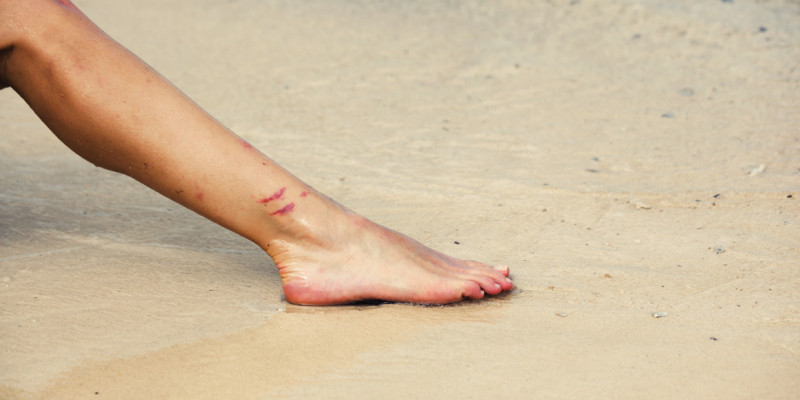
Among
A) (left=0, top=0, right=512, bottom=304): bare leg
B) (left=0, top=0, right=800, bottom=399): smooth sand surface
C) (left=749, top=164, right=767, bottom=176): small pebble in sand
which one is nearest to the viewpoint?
(left=0, top=0, right=800, bottom=399): smooth sand surface

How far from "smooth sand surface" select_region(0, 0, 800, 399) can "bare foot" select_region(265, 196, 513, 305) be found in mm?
47

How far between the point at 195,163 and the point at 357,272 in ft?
1.44

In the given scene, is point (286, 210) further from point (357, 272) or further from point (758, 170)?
point (758, 170)

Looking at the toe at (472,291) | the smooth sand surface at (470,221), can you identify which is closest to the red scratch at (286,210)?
the smooth sand surface at (470,221)

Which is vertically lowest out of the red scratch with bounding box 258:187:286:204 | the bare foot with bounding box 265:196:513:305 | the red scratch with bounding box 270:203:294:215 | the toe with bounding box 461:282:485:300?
the toe with bounding box 461:282:485:300

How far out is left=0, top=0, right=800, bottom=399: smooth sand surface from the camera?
142 cm

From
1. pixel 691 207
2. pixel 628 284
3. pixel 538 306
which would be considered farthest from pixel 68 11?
pixel 691 207

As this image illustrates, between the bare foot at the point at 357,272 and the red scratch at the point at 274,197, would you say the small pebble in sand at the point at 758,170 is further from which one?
the red scratch at the point at 274,197

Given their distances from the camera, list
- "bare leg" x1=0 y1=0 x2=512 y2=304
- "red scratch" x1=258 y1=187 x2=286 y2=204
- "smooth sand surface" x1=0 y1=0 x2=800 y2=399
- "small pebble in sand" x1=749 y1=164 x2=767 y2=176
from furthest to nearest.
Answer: "small pebble in sand" x1=749 y1=164 x2=767 y2=176 → "red scratch" x1=258 y1=187 x2=286 y2=204 → "bare leg" x1=0 y1=0 x2=512 y2=304 → "smooth sand surface" x1=0 y1=0 x2=800 y2=399

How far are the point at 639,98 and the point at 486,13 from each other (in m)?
2.12

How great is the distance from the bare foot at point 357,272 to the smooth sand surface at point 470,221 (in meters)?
0.05

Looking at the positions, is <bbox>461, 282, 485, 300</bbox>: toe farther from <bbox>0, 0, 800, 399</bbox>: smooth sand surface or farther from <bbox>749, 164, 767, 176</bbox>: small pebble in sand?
<bbox>749, 164, 767, 176</bbox>: small pebble in sand

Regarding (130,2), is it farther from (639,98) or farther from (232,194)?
(232,194)

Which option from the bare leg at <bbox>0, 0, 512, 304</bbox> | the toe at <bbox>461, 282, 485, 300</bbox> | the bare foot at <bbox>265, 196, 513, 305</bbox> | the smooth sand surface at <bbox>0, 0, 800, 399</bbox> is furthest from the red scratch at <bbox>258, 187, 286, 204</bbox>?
the toe at <bbox>461, 282, 485, 300</bbox>
